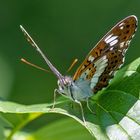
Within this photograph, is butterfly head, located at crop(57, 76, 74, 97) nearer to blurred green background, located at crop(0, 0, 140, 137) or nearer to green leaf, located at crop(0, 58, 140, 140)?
green leaf, located at crop(0, 58, 140, 140)

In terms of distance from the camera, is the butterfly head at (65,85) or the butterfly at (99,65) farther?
the butterfly head at (65,85)

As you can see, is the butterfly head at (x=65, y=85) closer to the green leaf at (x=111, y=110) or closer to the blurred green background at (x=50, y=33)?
the green leaf at (x=111, y=110)

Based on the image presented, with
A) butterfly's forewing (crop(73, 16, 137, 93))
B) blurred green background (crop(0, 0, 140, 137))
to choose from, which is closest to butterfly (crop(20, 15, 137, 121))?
butterfly's forewing (crop(73, 16, 137, 93))

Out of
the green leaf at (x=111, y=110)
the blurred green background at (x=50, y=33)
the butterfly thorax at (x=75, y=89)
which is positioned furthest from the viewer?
the blurred green background at (x=50, y=33)

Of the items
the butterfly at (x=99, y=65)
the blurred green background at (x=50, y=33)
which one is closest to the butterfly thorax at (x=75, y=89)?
the butterfly at (x=99, y=65)

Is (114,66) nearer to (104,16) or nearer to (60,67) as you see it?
(60,67)

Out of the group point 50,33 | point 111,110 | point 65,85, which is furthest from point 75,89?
point 50,33
